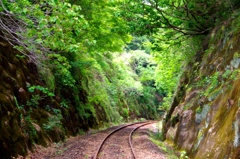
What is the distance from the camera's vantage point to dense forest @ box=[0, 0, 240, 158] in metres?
6.74

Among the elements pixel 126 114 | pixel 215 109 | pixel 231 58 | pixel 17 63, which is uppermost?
pixel 17 63

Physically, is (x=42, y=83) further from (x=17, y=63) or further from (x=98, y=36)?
(x=98, y=36)

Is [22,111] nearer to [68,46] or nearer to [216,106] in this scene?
[68,46]

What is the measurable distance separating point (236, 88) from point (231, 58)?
194 cm

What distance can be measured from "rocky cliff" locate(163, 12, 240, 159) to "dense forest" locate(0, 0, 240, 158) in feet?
0.64

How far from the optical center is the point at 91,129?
1866 centimetres

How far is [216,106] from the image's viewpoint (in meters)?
8.76

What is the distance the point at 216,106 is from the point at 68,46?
17.6ft

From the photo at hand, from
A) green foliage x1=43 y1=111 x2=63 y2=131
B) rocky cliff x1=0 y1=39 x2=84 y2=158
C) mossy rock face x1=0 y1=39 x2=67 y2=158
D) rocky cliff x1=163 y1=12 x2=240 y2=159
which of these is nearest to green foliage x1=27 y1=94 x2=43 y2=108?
rocky cliff x1=0 y1=39 x2=84 y2=158

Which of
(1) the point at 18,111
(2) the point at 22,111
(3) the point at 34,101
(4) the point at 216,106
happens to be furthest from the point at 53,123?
(4) the point at 216,106

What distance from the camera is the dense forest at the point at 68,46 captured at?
6742mm

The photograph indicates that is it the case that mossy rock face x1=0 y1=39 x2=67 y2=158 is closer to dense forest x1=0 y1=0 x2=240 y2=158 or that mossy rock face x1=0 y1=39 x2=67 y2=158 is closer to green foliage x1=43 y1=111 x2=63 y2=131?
dense forest x1=0 y1=0 x2=240 y2=158

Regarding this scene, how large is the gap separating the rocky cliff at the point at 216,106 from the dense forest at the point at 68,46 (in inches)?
7.6

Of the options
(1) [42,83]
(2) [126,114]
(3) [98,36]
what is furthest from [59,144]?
(2) [126,114]
